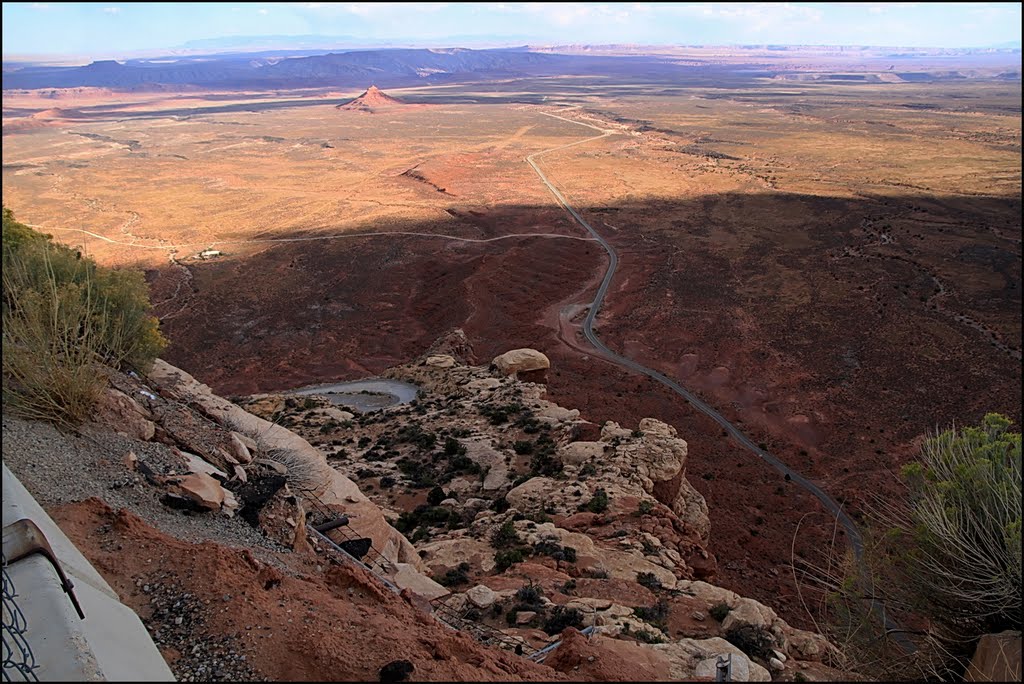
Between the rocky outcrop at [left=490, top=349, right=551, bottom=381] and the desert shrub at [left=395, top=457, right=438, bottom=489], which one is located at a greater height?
the rocky outcrop at [left=490, top=349, right=551, bottom=381]

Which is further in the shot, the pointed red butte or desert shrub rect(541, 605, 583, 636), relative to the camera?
the pointed red butte

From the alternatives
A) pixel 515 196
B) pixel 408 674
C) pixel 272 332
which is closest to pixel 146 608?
pixel 408 674

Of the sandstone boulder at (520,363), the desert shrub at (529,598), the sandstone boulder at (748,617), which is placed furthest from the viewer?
the sandstone boulder at (520,363)

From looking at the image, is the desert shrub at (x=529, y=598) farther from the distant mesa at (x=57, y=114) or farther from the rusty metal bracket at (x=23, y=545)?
the distant mesa at (x=57, y=114)

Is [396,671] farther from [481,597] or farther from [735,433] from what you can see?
[735,433]

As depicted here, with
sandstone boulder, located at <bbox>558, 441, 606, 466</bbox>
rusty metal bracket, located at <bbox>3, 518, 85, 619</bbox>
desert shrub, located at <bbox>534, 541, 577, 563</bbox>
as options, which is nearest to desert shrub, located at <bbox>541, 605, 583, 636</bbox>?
desert shrub, located at <bbox>534, 541, 577, 563</bbox>

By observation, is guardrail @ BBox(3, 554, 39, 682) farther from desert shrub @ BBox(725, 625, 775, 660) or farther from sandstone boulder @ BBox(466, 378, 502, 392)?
sandstone boulder @ BBox(466, 378, 502, 392)

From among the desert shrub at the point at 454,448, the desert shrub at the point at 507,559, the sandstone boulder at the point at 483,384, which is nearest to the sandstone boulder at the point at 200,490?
the desert shrub at the point at 507,559
